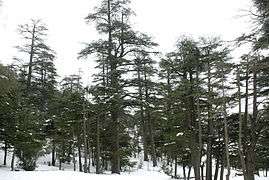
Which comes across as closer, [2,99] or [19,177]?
[19,177]

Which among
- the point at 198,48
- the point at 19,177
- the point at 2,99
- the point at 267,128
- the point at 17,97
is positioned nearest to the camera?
the point at 19,177

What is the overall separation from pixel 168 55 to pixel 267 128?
25.4 ft

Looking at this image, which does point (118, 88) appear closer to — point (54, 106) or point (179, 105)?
point (179, 105)

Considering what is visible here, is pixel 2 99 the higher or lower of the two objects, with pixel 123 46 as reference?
lower

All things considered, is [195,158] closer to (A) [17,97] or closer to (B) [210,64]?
(B) [210,64]

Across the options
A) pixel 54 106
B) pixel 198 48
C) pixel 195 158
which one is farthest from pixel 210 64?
pixel 54 106

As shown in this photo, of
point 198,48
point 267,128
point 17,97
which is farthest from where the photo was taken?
point 17,97

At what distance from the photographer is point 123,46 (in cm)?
2722

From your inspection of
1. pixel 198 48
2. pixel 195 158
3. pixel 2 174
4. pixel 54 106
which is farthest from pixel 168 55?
pixel 54 106

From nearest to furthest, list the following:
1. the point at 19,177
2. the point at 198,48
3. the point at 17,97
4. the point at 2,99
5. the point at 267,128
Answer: the point at 19,177 < the point at 267,128 < the point at 2,99 < the point at 198,48 < the point at 17,97

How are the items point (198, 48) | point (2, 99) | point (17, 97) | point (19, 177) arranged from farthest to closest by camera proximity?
point (17, 97) → point (198, 48) → point (2, 99) → point (19, 177)

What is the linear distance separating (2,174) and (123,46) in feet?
39.6

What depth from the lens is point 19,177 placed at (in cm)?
1919

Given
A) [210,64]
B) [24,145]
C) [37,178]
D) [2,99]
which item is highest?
[210,64]
